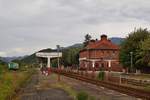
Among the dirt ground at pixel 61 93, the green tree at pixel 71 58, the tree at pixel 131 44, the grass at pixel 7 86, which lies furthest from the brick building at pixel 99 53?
the grass at pixel 7 86

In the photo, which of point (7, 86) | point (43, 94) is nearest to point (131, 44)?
point (43, 94)

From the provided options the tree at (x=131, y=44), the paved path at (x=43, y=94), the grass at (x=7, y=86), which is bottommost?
the paved path at (x=43, y=94)

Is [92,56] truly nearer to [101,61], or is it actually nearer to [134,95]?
[101,61]

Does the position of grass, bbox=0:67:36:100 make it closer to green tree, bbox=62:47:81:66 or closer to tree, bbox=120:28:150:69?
tree, bbox=120:28:150:69

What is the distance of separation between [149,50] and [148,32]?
22.1 meters

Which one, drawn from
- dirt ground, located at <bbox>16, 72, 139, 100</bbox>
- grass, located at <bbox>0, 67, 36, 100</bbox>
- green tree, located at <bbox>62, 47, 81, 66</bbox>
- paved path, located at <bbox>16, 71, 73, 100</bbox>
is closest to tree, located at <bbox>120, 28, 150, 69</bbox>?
dirt ground, located at <bbox>16, 72, 139, 100</bbox>

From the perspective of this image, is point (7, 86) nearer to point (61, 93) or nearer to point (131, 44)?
point (61, 93)

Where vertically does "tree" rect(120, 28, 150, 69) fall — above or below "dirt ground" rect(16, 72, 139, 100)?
above

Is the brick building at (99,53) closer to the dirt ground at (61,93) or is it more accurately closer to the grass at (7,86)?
the dirt ground at (61,93)

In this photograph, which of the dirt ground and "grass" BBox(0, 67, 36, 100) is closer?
"grass" BBox(0, 67, 36, 100)

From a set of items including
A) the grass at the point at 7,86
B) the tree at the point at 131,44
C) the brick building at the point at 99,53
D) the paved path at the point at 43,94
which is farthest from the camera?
the brick building at the point at 99,53

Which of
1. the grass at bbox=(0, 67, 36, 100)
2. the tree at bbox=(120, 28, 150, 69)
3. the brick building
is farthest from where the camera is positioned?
the brick building

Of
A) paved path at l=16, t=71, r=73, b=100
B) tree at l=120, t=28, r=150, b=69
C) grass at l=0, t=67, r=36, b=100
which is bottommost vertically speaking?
paved path at l=16, t=71, r=73, b=100

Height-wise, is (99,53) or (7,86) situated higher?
(99,53)
